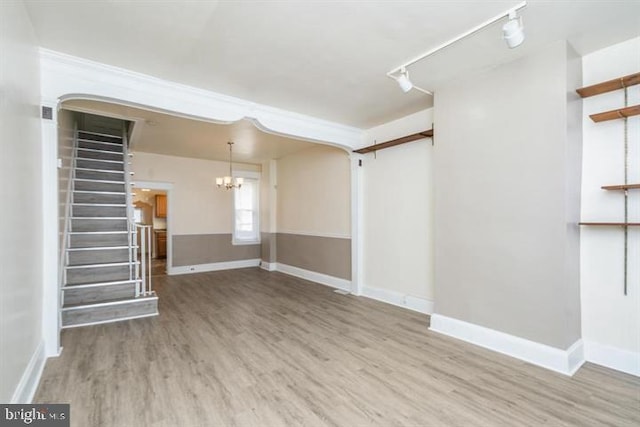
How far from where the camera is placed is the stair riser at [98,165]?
17.6 feet

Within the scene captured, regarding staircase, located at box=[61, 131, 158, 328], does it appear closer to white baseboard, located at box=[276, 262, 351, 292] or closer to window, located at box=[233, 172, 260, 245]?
window, located at box=[233, 172, 260, 245]

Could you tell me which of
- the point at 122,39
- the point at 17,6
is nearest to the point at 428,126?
the point at 122,39

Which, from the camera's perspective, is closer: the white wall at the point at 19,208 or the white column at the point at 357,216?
the white wall at the point at 19,208

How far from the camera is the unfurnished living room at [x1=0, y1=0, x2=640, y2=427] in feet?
6.88

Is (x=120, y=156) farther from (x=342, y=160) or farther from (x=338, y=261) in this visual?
(x=338, y=261)

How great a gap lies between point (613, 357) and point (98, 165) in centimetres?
741

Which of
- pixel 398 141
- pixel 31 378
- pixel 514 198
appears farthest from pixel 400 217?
pixel 31 378

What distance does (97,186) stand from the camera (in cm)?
516

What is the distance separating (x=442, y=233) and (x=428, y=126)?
1511 millimetres

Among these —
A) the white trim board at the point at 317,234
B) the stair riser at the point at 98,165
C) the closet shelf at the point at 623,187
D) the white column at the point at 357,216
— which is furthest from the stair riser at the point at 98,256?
the closet shelf at the point at 623,187

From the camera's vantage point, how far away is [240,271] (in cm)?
734

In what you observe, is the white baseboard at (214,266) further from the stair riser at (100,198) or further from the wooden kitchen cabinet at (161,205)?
the wooden kitchen cabinet at (161,205)

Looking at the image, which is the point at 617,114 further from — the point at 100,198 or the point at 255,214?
the point at 255,214

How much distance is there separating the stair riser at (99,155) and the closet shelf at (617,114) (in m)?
6.89
